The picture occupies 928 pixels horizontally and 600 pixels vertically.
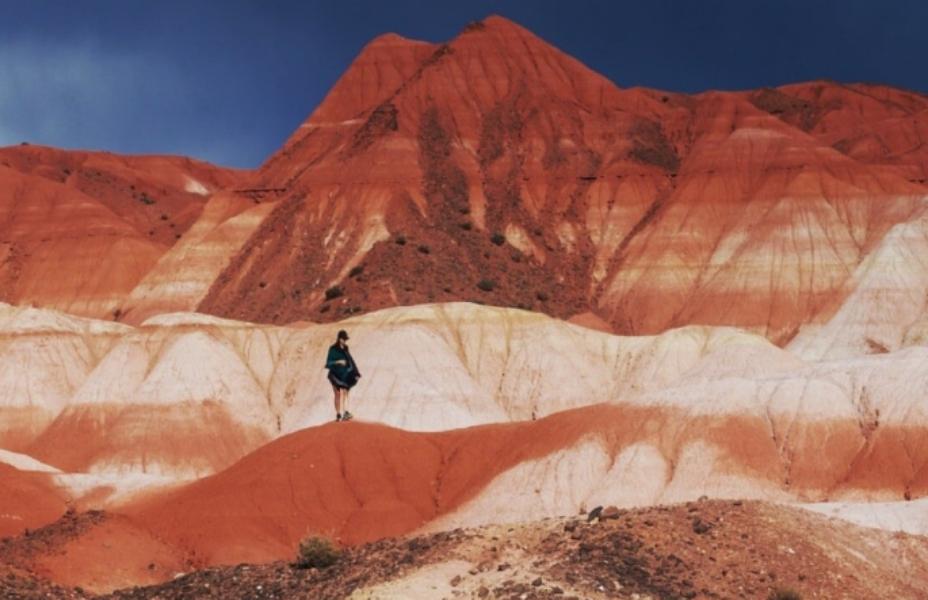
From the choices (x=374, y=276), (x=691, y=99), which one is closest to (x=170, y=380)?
(x=374, y=276)

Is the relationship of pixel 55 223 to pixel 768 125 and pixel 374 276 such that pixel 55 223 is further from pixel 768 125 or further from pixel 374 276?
pixel 768 125

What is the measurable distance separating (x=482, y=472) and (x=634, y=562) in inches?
1284

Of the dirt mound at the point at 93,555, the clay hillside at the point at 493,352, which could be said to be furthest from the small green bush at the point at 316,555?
the dirt mound at the point at 93,555

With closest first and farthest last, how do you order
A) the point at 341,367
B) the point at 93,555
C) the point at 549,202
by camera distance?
1. the point at 93,555
2. the point at 341,367
3. the point at 549,202

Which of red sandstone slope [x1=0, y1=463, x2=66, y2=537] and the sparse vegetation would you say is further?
red sandstone slope [x1=0, y1=463, x2=66, y2=537]

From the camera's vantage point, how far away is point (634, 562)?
29.6m

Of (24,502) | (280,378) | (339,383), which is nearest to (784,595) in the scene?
(339,383)

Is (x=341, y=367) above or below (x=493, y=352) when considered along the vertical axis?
above

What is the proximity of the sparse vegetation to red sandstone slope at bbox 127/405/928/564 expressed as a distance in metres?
27.5

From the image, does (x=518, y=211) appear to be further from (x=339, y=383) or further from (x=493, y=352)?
(x=339, y=383)

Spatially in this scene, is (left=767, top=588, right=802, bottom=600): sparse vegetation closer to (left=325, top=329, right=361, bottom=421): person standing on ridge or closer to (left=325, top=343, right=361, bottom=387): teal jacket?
(left=325, top=329, right=361, bottom=421): person standing on ridge

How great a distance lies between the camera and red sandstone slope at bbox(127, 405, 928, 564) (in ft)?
185

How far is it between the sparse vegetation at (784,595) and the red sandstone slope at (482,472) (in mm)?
27528

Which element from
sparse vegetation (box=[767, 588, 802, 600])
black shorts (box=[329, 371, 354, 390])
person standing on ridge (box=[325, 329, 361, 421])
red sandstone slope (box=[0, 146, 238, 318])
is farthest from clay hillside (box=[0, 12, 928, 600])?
person standing on ridge (box=[325, 329, 361, 421])
